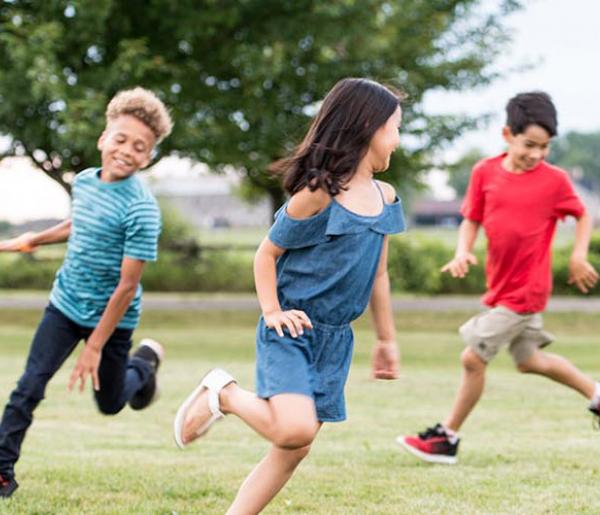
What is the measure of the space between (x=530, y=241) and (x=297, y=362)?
2.64 m

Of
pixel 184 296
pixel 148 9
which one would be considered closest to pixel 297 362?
pixel 148 9

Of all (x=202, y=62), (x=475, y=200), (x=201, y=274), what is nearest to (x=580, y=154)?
(x=201, y=274)

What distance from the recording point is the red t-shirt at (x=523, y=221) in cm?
621

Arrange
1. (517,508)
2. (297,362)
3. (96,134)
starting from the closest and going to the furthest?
(297,362) < (517,508) < (96,134)

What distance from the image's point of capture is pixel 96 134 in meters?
16.2

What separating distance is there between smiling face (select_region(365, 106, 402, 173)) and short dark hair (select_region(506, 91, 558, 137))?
6.88 feet

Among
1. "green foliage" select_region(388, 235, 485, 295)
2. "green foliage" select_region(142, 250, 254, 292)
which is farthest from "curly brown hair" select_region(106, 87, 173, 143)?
"green foliage" select_region(142, 250, 254, 292)

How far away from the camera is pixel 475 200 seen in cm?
636

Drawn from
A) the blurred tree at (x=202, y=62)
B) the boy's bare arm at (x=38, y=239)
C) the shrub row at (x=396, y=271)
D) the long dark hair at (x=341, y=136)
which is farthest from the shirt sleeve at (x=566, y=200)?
the shrub row at (x=396, y=271)

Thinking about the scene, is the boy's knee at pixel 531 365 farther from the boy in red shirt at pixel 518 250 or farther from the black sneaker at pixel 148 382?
the black sneaker at pixel 148 382

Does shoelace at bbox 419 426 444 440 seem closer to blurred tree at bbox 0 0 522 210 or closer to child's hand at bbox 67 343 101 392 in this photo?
child's hand at bbox 67 343 101 392

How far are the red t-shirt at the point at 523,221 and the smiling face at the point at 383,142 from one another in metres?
2.17

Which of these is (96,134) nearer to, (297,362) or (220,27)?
(220,27)

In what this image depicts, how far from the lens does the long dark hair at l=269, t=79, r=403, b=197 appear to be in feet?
13.3
